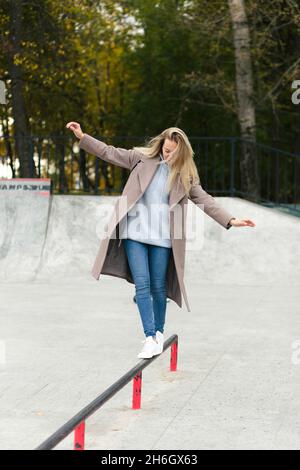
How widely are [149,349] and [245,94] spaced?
10.8 meters

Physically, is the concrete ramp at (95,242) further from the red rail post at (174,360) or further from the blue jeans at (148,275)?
the blue jeans at (148,275)

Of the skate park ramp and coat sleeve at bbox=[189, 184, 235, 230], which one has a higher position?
coat sleeve at bbox=[189, 184, 235, 230]

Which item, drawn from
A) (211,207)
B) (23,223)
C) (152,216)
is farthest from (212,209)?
(23,223)

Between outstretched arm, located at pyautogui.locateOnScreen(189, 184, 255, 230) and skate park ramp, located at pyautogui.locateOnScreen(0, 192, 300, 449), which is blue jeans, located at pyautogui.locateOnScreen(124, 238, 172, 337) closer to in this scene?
outstretched arm, located at pyautogui.locateOnScreen(189, 184, 255, 230)

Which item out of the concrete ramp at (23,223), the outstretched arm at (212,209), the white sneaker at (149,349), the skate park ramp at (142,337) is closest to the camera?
the skate park ramp at (142,337)

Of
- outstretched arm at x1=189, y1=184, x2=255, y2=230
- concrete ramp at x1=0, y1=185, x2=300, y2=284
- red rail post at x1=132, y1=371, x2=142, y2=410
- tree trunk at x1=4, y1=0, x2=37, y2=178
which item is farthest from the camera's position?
tree trunk at x1=4, y1=0, x2=37, y2=178

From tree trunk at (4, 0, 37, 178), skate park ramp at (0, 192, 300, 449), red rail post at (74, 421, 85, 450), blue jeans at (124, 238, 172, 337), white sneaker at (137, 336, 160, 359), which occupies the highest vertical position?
tree trunk at (4, 0, 37, 178)

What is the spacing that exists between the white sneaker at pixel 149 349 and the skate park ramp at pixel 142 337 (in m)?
0.27

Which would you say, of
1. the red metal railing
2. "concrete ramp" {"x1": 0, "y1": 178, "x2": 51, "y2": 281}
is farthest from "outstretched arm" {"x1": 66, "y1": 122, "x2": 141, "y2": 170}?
"concrete ramp" {"x1": 0, "y1": 178, "x2": 51, "y2": 281}

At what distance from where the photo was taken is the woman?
6844mm

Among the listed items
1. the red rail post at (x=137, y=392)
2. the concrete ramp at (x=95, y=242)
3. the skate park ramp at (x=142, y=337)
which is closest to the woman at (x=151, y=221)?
the red rail post at (x=137, y=392)

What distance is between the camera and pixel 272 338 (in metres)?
9.25

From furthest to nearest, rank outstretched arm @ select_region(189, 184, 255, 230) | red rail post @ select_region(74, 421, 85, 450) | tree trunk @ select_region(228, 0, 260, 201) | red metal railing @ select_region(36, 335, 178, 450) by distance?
tree trunk @ select_region(228, 0, 260, 201)
outstretched arm @ select_region(189, 184, 255, 230)
red rail post @ select_region(74, 421, 85, 450)
red metal railing @ select_region(36, 335, 178, 450)

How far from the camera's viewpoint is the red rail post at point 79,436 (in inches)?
192
